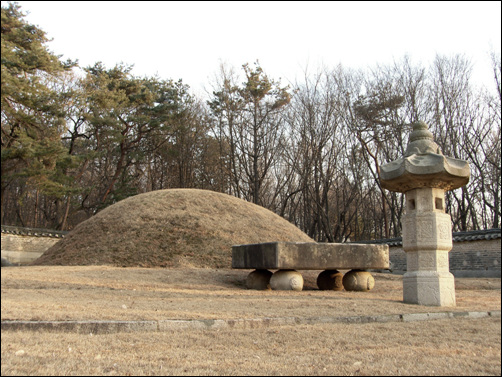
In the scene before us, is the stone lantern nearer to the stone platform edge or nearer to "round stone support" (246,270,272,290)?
the stone platform edge

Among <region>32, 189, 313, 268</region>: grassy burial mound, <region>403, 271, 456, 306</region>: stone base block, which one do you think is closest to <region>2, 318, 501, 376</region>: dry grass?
<region>403, 271, 456, 306</region>: stone base block

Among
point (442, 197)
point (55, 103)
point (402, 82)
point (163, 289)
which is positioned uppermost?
point (402, 82)

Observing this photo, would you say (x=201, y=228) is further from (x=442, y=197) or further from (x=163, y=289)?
(x=442, y=197)

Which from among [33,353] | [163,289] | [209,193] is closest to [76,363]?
[33,353]

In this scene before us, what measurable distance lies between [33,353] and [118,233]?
400 inches

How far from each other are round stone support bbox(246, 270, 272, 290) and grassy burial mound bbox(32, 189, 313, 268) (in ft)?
8.38

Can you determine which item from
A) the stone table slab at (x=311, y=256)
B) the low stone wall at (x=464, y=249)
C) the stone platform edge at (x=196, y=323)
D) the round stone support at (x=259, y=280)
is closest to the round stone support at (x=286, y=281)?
the stone table slab at (x=311, y=256)

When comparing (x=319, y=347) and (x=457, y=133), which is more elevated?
(x=457, y=133)

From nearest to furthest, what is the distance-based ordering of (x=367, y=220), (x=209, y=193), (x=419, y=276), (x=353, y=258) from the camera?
(x=419, y=276)
(x=353, y=258)
(x=209, y=193)
(x=367, y=220)

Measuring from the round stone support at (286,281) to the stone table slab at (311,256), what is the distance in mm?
304

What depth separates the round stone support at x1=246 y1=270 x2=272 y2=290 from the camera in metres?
9.52

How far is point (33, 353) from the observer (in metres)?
2.99

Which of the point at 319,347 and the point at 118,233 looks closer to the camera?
the point at 319,347

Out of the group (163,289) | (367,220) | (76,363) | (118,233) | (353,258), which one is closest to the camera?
(76,363)
